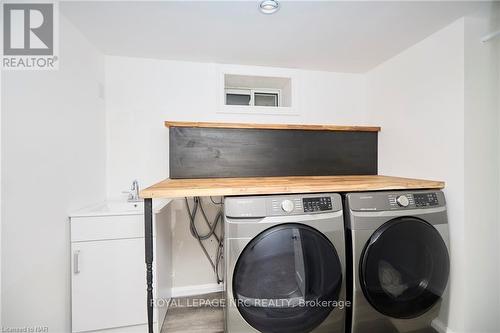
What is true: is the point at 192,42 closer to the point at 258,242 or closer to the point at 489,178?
the point at 258,242

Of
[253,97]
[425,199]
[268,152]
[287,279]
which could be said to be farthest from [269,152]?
[425,199]

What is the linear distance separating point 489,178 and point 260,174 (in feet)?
5.13

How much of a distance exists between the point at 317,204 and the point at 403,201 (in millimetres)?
572

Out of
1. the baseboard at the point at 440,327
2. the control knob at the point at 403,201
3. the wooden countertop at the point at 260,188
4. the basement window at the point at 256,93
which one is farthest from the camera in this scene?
the basement window at the point at 256,93

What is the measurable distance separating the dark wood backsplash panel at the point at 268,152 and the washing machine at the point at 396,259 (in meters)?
0.74

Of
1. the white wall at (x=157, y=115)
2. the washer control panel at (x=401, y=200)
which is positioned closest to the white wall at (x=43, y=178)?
the white wall at (x=157, y=115)

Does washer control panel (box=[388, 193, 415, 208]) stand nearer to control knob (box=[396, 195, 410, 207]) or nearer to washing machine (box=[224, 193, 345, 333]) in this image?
control knob (box=[396, 195, 410, 207])

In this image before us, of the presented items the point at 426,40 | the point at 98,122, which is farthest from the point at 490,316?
the point at 98,122

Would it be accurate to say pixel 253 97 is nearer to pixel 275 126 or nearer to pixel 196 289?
pixel 275 126

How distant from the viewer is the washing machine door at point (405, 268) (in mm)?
1257

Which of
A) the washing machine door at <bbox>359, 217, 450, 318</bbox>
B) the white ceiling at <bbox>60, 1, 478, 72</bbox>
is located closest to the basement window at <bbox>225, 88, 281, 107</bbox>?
the white ceiling at <bbox>60, 1, 478, 72</bbox>

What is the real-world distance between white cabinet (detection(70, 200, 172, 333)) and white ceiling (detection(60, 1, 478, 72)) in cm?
131

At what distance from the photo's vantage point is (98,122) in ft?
5.88

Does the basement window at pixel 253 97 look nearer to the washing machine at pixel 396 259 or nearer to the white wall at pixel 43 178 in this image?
the white wall at pixel 43 178
